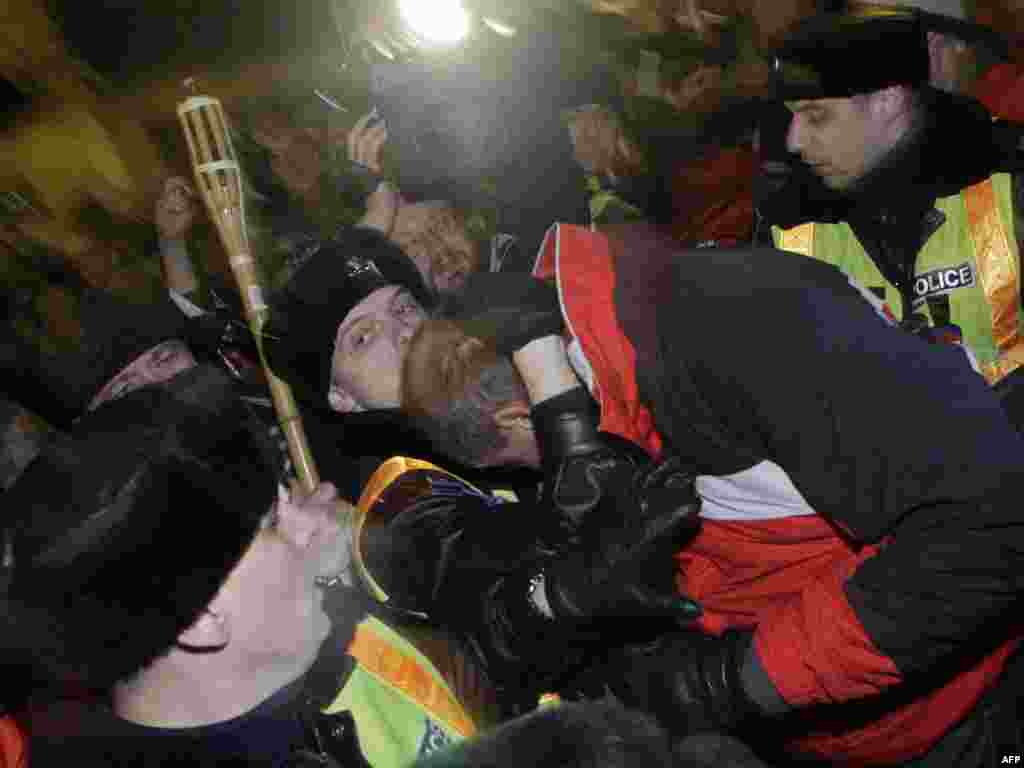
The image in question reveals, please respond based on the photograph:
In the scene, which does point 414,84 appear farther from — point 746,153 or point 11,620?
point 11,620

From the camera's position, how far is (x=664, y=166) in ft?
8.00

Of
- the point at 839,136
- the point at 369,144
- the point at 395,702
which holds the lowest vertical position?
the point at 395,702

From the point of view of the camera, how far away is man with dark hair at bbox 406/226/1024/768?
3.49ft

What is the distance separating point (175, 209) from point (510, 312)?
53.1 inches

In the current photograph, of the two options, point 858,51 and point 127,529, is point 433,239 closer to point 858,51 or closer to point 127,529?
point 858,51

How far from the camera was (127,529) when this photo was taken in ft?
3.66

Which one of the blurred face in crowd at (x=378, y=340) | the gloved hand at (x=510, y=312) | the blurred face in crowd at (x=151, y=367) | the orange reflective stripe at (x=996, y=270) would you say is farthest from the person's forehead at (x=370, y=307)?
the orange reflective stripe at (x=996, y=270)

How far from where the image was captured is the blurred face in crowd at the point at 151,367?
8.00ft

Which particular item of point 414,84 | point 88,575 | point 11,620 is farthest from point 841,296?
point 414,84

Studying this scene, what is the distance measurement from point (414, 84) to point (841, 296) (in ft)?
5.39

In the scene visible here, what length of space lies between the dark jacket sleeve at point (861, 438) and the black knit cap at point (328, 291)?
108 cm

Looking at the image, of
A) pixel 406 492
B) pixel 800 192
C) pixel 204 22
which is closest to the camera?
pixel 406 492

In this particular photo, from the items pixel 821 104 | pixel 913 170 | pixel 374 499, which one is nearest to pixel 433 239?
pixel 374 499

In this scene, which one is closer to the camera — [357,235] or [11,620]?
[11,620]
